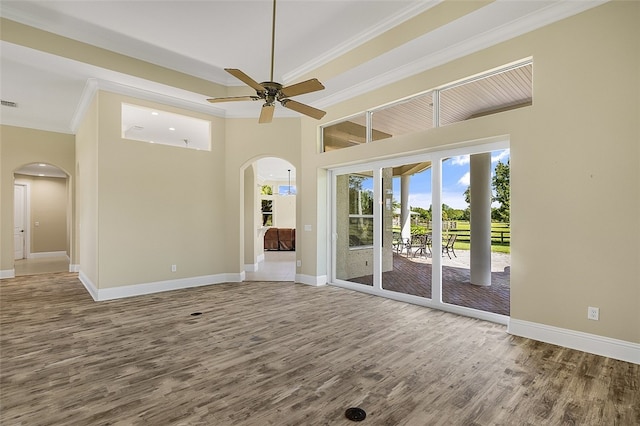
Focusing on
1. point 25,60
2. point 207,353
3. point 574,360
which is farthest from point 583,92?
point 25,60

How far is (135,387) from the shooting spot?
2.43 m

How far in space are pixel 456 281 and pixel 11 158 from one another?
385 inches

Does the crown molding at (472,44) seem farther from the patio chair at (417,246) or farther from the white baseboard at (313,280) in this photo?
the white baseboard at (313,280)

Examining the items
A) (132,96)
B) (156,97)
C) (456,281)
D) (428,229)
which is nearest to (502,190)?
(428,229)

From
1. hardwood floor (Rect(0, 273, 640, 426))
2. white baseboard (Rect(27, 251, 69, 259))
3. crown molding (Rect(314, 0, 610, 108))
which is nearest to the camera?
hardwood floor (Rect(0, 273, 640, 426))

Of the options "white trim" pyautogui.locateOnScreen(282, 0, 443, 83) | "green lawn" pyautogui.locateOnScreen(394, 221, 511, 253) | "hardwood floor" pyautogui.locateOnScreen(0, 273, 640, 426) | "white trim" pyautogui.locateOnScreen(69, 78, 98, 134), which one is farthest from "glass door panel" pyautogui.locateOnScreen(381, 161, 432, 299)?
"white trim" pyautogui.locateOnScreen(69, 78, 98, 134)

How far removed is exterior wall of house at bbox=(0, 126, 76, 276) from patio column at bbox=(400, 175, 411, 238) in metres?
8.25

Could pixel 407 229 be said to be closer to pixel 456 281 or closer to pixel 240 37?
pixel 456 281

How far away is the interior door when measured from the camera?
32.5 feet

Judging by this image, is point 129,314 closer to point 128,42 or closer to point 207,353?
point 207,353

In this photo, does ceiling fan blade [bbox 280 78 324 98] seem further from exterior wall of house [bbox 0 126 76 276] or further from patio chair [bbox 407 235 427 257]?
exterior wall of house [bbox 0 126 76 276]

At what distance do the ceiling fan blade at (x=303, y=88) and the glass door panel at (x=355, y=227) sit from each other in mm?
2723

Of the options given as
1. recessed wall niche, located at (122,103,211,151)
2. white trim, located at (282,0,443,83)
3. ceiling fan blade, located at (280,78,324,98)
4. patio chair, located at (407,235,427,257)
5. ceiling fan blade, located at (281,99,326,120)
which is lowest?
patio chair, located at (407,235,427,257)

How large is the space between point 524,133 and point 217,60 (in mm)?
4546
